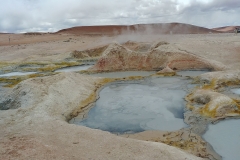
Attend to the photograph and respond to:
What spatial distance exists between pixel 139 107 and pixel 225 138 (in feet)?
15.9

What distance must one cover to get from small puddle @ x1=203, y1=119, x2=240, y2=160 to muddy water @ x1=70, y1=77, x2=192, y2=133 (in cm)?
131

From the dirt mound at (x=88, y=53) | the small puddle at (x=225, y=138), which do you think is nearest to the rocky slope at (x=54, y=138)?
the small puddle at (x=225, y=138)

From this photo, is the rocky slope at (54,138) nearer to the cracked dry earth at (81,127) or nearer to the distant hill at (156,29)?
the cracked dry earth at (81,127)

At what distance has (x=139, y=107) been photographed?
13.4 m

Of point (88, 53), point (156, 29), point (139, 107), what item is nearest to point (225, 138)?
point (139, 107)

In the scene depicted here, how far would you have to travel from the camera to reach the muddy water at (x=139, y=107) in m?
11.2

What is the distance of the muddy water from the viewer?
11.2 meters

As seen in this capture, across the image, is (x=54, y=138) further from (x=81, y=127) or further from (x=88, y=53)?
(x=88, y=53)

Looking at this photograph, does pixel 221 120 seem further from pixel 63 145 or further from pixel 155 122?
pixel 63 145

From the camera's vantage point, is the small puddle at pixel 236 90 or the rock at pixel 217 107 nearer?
the rock at pixel 217 107

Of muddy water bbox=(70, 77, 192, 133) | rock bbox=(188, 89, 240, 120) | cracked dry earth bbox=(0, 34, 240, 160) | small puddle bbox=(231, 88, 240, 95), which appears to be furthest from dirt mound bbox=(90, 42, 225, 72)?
rock bbox=(188, 89, 240, 120)

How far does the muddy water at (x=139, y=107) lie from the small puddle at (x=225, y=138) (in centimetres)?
131

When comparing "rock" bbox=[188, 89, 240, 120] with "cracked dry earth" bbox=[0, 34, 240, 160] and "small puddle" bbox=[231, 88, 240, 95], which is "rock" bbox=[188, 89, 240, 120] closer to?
"cracked dry earth" bbox=[0, 34, 240, 160]

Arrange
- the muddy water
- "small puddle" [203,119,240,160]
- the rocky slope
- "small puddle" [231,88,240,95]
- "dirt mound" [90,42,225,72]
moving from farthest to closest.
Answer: "dirt mound" [90,42,225,72] → "small puddle" [231,88,240,95] → the muddy water → "small puddle" [203,119,240,160] → the rocky slope
